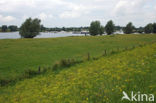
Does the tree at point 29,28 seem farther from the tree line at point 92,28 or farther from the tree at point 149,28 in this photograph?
the tree at point 149,28

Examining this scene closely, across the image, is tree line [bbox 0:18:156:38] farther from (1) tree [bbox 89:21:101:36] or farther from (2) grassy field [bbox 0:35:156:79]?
(2) grassy field [bbox 0:35:156:79]

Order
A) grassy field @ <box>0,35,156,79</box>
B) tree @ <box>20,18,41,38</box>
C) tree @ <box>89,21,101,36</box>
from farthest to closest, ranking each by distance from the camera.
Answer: tree @ <box>89,21,101,36</box>
tree @ <box>20,18,41,38</box>
grassy field @ <box>0,35,156,79</box>

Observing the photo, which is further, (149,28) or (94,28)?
(149,28)

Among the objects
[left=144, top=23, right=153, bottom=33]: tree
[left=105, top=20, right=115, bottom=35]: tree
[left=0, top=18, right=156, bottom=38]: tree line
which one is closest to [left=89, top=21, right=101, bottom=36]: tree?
[left=0, top=18, right=156, bottom=38]: tree line

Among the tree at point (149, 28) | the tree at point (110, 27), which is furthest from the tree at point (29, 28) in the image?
the tree at point (149, 28)

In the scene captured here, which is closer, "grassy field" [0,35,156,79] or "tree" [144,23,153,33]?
"grassy field" [0,35,156,79]

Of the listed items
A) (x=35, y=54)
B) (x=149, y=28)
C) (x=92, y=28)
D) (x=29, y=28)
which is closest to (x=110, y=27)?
(x=92, y=28)

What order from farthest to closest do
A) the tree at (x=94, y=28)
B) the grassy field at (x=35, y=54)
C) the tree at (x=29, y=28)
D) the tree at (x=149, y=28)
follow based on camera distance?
the tree at (x=149, y=28)
the tree at (x=94, y=28)
the tree at (x=29, y=28)
the grassy field at (x=35, y=54)

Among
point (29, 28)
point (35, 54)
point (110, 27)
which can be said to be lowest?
point (35, 54)

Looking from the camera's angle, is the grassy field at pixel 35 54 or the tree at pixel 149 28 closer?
the grassy field at pixel 35 54

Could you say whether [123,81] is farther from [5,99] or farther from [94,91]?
[5,99]

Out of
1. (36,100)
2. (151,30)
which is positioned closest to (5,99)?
(36,100)

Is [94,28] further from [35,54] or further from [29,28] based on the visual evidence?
[35,54]

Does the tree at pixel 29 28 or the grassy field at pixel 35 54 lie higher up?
the tree at pixel 29 28
